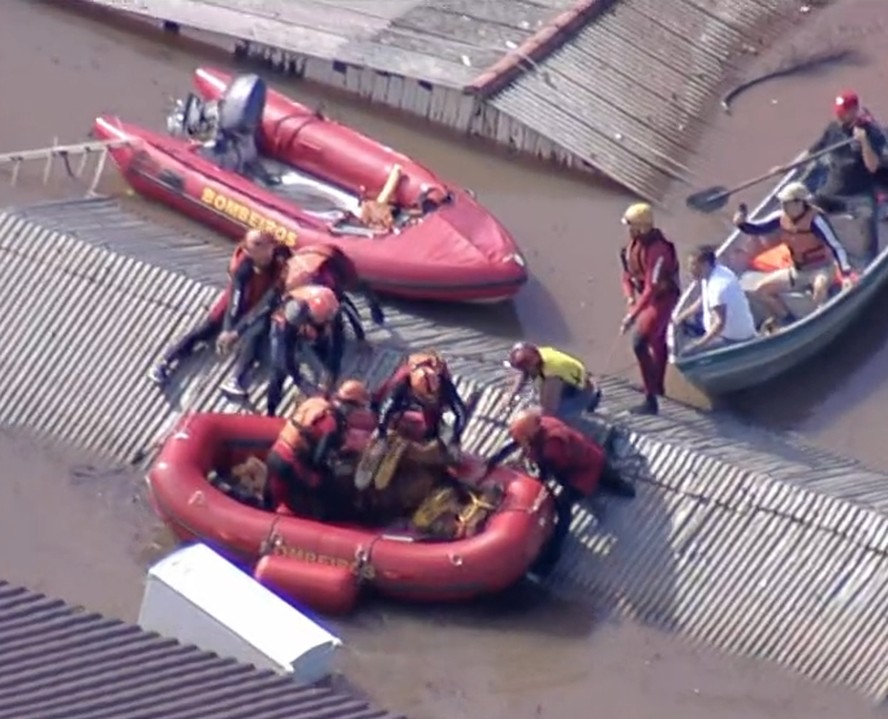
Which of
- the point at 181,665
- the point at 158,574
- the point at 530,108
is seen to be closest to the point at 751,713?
the point at 158,574

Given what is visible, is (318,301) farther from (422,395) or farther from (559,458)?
(559,458)

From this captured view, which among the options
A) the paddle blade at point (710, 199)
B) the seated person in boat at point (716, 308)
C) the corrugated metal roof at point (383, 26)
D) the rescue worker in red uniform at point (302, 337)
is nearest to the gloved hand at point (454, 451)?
the rescue worker in red uniform at point (302, 337)

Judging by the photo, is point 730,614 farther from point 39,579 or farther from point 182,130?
point 182,130

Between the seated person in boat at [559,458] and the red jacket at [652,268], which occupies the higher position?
the red jacket at [652,268]

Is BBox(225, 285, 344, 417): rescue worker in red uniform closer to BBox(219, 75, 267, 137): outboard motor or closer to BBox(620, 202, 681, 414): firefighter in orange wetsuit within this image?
BBox(620, 202, 681, 414): firefighter in orange wetsuit

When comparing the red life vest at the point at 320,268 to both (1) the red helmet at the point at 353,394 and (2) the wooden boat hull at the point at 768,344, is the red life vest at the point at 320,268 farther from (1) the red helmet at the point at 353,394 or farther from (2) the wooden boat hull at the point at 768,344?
(2) the wooden boat hull at the point at 768,344
